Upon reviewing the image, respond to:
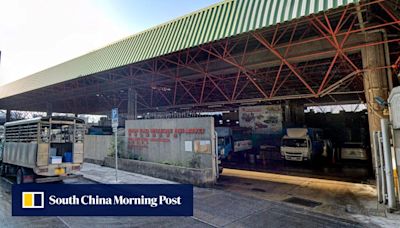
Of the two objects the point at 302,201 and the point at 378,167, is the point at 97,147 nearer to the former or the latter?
the point at 302,201

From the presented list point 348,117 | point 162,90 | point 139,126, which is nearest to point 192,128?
point 139,126

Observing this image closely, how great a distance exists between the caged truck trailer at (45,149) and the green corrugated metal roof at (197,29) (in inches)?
171

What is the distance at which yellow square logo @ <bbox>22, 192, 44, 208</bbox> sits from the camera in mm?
6852

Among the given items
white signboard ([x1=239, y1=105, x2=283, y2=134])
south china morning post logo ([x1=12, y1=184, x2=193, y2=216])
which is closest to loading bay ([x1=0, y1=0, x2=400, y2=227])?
south china morning post logo ([x1=12, y1=184, x2=193, y2=216])

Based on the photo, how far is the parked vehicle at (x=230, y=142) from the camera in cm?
1677

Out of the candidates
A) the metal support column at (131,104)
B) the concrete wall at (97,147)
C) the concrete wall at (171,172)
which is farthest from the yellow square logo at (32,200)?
the metal support column at (131,104)

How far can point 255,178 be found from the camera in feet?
37.7

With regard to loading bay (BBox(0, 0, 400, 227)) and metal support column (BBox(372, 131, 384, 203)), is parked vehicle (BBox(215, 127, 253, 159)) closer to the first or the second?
loading bay (BBox(0, 0, 400, 227))

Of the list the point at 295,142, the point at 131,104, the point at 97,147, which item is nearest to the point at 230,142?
the point at 295,142

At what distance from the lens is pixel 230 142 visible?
18031 millimetres

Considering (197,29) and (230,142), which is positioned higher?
(197,29)

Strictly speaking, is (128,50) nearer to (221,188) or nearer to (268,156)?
(221,188)

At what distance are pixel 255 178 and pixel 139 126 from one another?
23.4 feet

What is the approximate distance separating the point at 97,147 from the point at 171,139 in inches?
303
